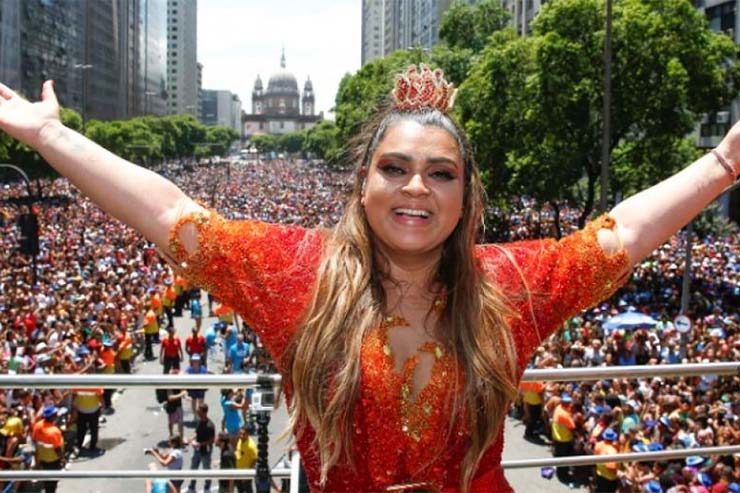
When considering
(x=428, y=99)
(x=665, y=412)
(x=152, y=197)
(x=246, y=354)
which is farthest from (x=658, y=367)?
(x=246, y=354)

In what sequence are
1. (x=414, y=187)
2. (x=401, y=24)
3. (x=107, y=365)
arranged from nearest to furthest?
(x=414, y=187) < (x=107, y=365) < (x=401, y=24)

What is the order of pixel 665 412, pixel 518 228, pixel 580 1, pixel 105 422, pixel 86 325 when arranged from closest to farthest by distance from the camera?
pixel 665 412, pixel 105 422, pixel 86 325, pixel 580 1, pixel 518 228

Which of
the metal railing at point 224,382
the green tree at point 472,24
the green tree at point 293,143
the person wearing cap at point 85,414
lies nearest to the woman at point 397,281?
the metal railing at point 224,382

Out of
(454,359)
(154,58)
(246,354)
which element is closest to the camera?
(454,359)

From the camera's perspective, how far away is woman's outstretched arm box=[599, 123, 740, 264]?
2547mm

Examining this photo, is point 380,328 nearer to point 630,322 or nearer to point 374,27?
point 630,322

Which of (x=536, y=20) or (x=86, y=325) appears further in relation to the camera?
(x=536, y=20)

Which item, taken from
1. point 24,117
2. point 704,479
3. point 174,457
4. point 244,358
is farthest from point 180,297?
point 24,117

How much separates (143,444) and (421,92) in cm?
1129

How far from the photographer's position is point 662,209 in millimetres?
2545

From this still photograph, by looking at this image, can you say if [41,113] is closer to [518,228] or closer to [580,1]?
[580,1]

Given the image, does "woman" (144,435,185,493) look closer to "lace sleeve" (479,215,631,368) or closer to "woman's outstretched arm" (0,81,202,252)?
"woman's outstretched arm" (0,81,202,252)

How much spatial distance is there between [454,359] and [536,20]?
26.6 meters

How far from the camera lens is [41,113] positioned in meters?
2.44
